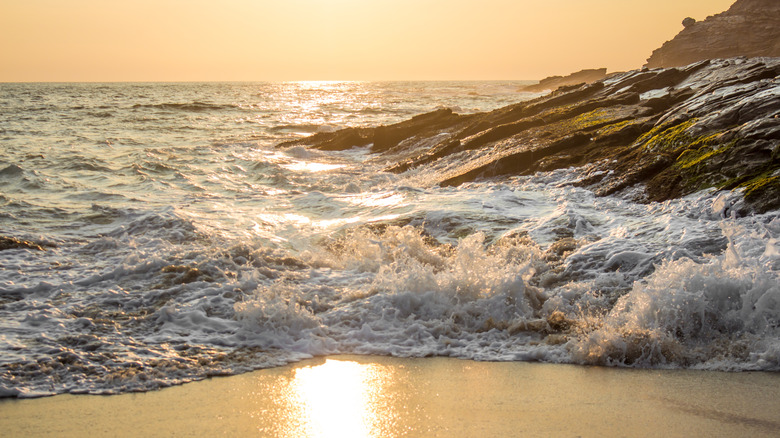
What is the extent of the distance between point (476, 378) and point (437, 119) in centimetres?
1907

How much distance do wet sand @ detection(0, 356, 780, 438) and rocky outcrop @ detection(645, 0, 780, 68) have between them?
83.8 m

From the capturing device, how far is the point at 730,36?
81.5m

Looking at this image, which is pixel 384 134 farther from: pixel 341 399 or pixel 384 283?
pixel 341 399

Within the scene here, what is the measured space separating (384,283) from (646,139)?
24.0 feet

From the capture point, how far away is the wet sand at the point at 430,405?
156 inches

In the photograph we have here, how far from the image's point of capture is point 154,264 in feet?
25.4

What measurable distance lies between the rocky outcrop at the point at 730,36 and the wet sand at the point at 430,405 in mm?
83775

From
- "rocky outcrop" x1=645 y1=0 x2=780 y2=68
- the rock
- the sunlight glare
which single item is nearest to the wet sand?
the sunlight glare

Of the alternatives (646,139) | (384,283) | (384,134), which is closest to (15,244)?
(384,283)

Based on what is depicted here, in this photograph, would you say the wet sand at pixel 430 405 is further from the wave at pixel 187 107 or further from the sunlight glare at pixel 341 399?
the wave at pixel 187 107

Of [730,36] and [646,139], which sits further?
[730,36]

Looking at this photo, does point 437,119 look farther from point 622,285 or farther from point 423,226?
point 622,285

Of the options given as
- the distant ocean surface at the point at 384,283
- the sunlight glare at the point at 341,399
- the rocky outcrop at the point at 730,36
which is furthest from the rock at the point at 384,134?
the rocky outcrop at the point at 730,36

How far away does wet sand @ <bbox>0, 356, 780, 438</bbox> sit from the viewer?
397 cm
